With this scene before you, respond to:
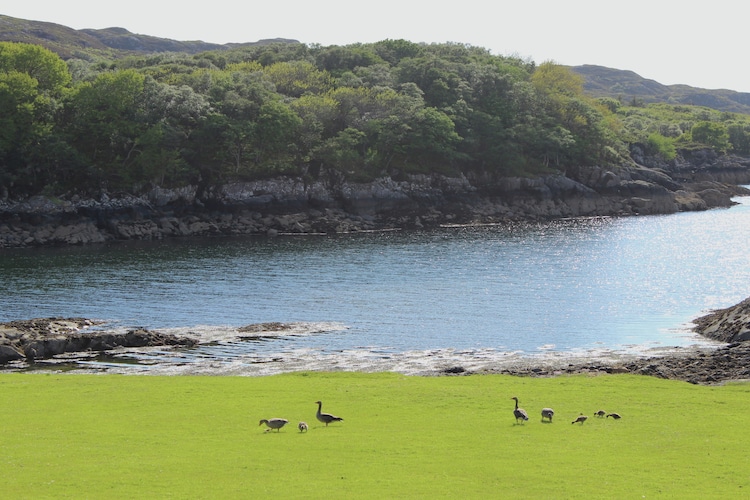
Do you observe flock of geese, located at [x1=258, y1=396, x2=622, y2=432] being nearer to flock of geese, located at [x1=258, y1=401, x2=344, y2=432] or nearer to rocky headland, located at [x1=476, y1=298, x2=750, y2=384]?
flock of geese, located at [x1=258, y1=401, x2=344, y2=432]

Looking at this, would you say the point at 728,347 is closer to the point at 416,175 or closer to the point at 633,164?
the point at 416,175

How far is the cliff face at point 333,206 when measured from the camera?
129 metres

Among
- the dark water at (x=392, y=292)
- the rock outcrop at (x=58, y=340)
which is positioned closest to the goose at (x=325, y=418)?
the dark water at (x=392, y=292)

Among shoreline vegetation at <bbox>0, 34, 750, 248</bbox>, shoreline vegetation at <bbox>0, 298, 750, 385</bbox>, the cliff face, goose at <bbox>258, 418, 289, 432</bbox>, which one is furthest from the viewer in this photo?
shoreline vegetation at <bbox>0, 34, 750, 248</bbox>

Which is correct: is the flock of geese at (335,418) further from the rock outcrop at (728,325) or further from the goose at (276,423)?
the rock outcrop at (728,325)

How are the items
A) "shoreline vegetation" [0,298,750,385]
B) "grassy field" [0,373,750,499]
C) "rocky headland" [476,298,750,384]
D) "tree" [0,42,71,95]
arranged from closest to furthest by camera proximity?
"grassy field" [0,373,750,499] → "rocky headland" [476,298,750,384] → "shoreline vegetation" [0,298,750,385] → "tree" [0,42,71,95]

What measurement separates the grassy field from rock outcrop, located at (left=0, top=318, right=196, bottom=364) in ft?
42.0

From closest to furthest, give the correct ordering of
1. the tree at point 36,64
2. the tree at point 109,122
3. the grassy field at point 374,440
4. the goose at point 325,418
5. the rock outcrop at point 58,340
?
the grassy field at point 374,440
the goose at point 325,418
the rock outcrop at point 58,340
the tree at point 109,122
the tree at point 36,64

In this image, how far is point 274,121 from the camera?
148m

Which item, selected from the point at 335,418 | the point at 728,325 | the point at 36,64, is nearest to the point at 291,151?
the point at 36,64

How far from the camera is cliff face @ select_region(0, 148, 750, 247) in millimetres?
128750

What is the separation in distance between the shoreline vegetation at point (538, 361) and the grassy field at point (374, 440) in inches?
182

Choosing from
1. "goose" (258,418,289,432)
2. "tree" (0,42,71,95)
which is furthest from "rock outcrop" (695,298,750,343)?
"tree" (0,42,71,95)

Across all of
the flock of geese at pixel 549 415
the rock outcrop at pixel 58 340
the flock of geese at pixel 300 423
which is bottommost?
the rock outcrop at pixel 58 340
